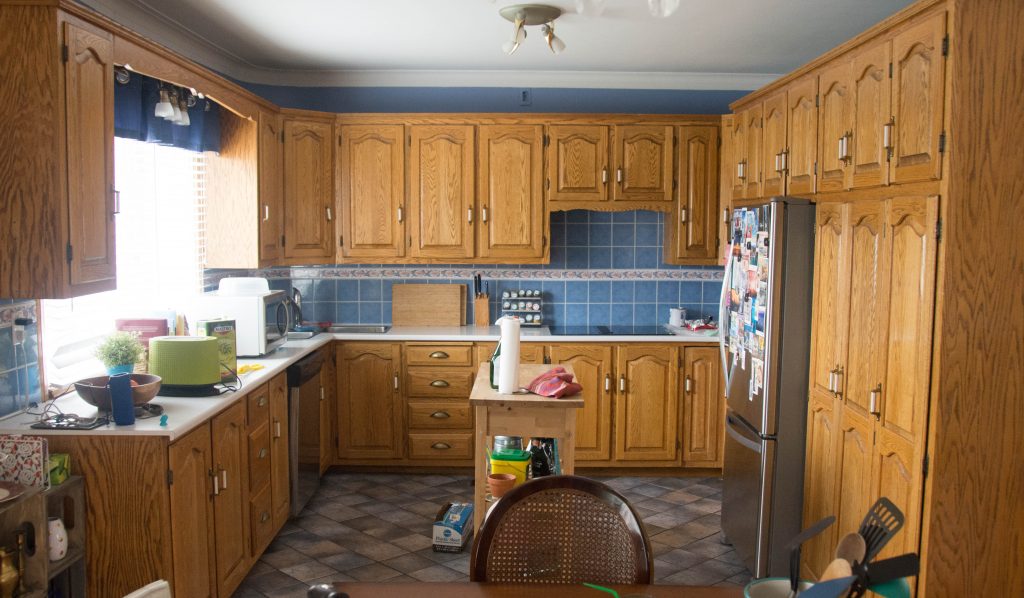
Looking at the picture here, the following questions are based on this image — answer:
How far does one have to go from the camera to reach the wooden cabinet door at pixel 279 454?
4.04 metres

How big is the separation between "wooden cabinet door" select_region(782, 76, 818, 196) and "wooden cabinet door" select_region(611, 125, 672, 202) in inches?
67.0

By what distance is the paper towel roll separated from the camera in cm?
345

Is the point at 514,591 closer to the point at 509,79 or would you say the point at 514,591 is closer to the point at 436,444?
the point at 436,444

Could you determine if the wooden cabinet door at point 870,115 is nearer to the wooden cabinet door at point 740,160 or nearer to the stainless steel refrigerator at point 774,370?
the stainless steel refrigerator at point 774,370

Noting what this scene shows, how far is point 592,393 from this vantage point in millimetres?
5234

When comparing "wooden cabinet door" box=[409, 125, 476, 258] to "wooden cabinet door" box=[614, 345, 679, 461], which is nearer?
"wooden cabinet door" box=[614, 345, 679, 461]

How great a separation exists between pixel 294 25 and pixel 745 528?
334cm

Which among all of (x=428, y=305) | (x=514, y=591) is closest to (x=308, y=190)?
(x=428, y=305)

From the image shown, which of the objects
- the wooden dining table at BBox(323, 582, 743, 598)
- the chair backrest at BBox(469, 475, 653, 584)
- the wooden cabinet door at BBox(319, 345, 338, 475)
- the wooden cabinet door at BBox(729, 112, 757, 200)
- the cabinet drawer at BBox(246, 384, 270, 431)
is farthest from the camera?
the wooden cabinet door at BBox(319, 345, 338, 475)

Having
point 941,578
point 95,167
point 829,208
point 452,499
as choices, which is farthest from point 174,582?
point 829,208

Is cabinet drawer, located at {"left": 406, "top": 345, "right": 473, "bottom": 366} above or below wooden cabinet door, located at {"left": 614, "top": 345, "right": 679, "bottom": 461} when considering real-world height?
above

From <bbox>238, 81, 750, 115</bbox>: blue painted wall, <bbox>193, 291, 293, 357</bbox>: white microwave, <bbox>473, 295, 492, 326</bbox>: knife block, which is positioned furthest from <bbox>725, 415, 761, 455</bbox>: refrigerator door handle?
<bbox>238, 81, 750, 115</bbox>: blue painted wall

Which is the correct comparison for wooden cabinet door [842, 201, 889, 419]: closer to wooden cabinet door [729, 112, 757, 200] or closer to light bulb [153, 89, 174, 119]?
wooden cabinet door [729, 112, 757, 200]

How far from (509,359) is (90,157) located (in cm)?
172
